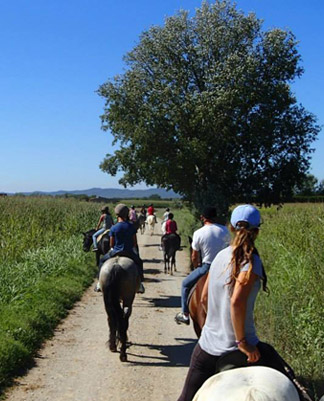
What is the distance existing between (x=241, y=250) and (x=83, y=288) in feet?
35.1

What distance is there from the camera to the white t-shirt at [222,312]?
147 inches

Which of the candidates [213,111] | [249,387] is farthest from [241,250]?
[213,111]

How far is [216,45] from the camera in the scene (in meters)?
37.6

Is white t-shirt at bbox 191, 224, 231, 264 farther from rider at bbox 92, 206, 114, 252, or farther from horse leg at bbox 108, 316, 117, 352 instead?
rider at bbox 92, 206, 114, 252

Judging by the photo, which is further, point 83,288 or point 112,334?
point 83,288

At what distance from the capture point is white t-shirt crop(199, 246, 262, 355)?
147 inches

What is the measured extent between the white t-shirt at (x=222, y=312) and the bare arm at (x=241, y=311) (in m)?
0.05

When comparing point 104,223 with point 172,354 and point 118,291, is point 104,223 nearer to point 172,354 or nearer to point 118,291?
point 118,291

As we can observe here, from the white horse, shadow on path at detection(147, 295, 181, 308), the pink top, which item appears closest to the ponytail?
the white horse

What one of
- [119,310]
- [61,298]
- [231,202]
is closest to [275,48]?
[231,202]

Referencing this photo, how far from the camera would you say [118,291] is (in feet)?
27.5

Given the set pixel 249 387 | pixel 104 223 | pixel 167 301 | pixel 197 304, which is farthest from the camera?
pixel 104 223

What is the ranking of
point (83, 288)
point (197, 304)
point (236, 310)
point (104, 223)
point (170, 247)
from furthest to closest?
1. point (170, 247)
2. point (104, 223)
3. point (83, 288)
4. point (197, 304)
5. point (236, 310)

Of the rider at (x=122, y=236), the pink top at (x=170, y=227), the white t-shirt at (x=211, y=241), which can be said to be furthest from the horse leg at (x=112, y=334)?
the pink top at (x=170, y=227)
